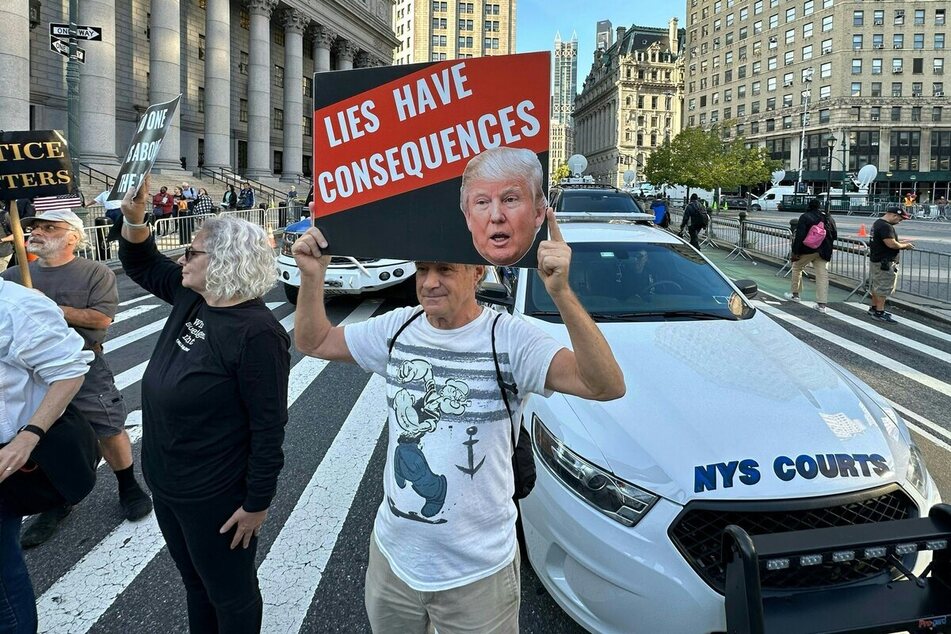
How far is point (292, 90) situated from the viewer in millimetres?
42438

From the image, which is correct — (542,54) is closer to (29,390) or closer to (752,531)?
(752,531)

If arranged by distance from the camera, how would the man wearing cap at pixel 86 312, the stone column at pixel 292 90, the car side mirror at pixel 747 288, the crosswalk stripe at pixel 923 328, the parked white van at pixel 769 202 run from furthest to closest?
the parked white van at pixel 769 202, the stone column at pixel 292 90, the crosswalk stripe at pixel 923 328, the car side mirror at pixel 747 288, the man wearing cap at pixel 86 312

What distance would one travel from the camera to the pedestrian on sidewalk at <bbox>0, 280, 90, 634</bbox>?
8.02 ft

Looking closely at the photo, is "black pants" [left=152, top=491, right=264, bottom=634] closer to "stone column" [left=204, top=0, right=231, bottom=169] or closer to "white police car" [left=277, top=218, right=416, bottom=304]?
"white police car" [left=277, top=218, right=416, bottom=304]

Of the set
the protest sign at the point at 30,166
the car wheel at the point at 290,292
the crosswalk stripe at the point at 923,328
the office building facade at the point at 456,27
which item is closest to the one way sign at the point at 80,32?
the car wheel at the point at 290,292

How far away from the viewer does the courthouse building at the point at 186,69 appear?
80.6ft

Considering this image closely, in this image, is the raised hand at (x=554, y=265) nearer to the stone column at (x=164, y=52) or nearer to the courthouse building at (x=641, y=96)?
the stone column at (x=164, y=52)

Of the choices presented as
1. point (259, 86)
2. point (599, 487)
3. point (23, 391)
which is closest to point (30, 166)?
point (23, 391)

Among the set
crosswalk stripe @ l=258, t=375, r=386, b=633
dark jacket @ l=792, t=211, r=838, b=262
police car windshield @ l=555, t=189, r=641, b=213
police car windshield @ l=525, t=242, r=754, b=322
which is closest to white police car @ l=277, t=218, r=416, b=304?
crosswalk stripe @ l=258, t=375, r=386, b=633

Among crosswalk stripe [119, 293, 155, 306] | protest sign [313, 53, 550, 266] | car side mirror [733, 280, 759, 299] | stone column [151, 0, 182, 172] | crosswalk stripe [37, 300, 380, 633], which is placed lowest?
crosswalk stripe [37, 300, 380, 633]

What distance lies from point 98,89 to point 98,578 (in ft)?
87.7

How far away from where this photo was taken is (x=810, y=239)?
11.9 metres

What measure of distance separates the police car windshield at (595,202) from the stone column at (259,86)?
93.1ft

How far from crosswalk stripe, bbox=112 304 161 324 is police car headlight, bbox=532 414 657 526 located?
9117mm
